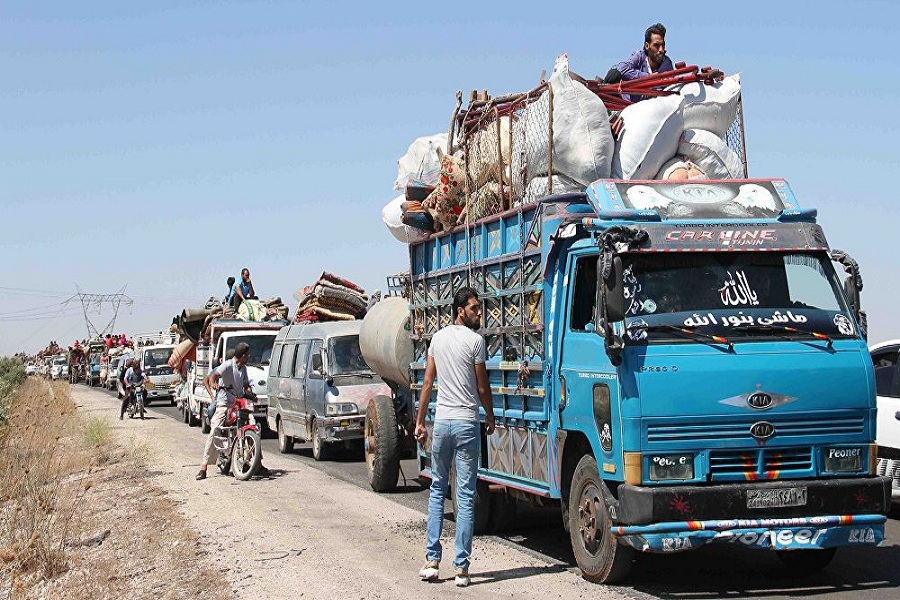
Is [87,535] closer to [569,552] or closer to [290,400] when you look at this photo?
[569,552]

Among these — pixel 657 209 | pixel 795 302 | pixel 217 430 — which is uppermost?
pixel 657 209

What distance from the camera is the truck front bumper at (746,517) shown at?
25.2ft

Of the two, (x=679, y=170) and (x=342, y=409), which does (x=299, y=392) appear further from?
(x=679, y=170)

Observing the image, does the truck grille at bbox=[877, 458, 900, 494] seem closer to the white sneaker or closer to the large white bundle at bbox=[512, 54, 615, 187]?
the large white bundle at bbox=[512, 54, 615, 187]

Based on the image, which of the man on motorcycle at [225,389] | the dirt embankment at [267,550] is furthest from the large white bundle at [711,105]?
the man on motorcycle at [225,389]

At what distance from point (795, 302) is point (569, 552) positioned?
10.7 ft

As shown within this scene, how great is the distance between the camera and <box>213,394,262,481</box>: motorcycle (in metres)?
16.2

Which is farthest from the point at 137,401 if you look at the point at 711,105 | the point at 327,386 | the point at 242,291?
the point at 711,105

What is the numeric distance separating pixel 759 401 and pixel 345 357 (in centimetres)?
1200

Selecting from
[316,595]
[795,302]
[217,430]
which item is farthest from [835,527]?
Answer: [217,430]

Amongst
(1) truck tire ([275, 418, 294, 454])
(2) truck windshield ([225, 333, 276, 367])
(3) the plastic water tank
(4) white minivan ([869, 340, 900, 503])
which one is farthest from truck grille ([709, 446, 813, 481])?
(2) truck windshield ([225, 333, 276, 367])

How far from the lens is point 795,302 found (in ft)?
27.6

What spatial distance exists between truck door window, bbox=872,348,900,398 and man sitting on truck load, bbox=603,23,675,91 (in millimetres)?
3826

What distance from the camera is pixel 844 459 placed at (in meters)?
8.05
